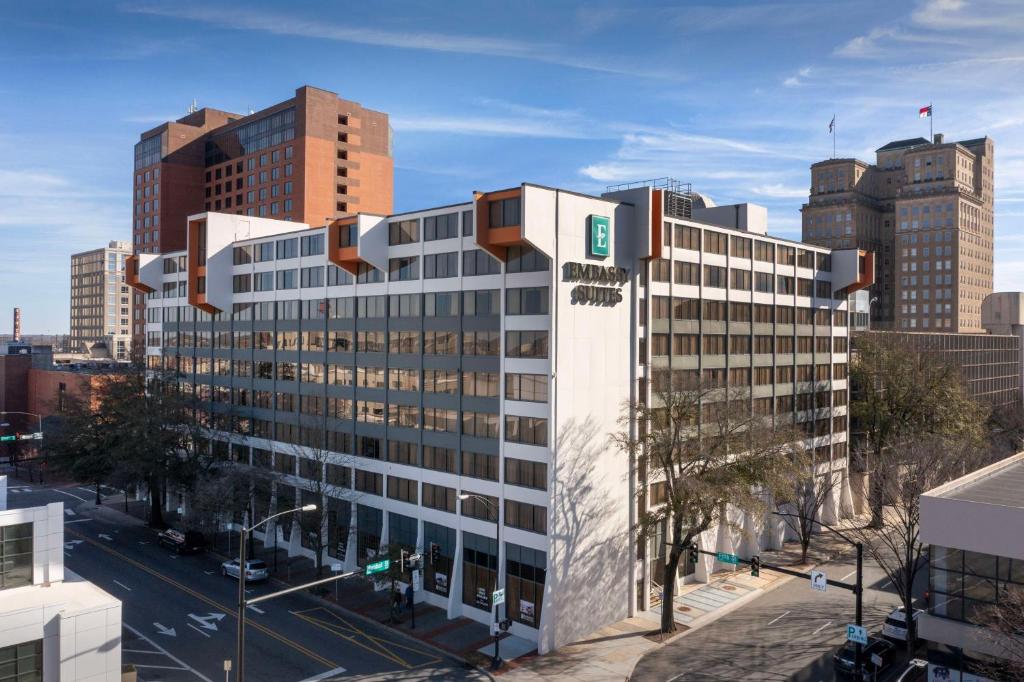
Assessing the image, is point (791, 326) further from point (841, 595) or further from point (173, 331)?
point (173, 331)

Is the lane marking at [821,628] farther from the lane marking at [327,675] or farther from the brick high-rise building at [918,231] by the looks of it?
the brick high-rise building at [918,231]

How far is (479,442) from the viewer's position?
4588 centimetres

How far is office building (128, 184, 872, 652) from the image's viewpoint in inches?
1690

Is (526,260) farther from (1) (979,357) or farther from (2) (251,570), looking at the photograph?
(1) (979,357)

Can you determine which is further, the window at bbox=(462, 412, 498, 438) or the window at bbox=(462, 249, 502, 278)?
the window at bbox=(462, 249, 502, 278)

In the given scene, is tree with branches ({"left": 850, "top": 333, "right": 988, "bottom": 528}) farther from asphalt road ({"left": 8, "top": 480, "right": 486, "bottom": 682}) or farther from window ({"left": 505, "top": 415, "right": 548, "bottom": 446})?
asphalt road ({"left": 8, "top": 480, "right": 486, "bottom": 682})

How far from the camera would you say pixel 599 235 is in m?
44.5

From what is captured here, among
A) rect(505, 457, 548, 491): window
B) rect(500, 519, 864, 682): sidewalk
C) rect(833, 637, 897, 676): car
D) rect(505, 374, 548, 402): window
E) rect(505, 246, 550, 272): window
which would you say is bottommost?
rect(500, 519, 864, 682): sidewalk

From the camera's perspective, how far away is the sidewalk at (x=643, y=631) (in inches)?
1499

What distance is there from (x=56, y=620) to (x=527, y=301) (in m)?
27.3

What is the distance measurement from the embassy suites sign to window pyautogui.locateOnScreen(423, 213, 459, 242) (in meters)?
8.83

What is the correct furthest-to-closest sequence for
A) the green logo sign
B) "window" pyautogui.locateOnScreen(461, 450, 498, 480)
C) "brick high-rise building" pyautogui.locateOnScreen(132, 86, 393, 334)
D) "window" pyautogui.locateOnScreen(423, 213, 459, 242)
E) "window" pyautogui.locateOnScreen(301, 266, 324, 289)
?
"brick high-rise building" pyautogui.locateOnScreen(132, 86, 393, 334)
"window" pyautogui.locateOnScreen(301, 266, 324, 289)
"window" pyautogui.locateOnScreen(423, 213, 459, 242)
"window" pyautogui.locateOnScreen(461, 450, 498, 480)
the green logo sign

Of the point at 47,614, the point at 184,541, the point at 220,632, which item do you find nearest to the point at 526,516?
the point at 220,632

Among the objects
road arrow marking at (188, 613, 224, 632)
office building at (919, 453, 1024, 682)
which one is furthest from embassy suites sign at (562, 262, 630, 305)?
road arrow marking at (188, 613, 224, 632)
